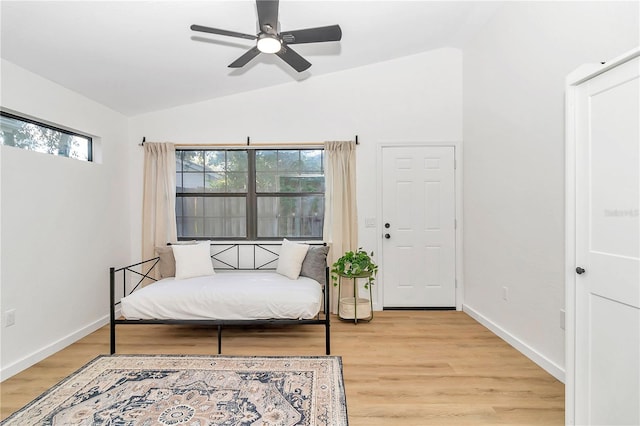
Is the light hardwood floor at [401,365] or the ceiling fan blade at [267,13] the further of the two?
the light hardwood floor at [401,365]

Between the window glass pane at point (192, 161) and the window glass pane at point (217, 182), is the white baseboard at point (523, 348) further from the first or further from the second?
the window glass pane at point (192, 161)

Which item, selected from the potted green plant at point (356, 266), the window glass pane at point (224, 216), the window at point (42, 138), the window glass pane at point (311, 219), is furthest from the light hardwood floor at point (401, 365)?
the window at point (42, 138)

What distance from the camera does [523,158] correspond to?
9.06 ft

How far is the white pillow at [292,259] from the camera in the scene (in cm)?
344

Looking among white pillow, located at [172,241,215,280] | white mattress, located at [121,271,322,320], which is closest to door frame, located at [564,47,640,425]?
white mattress, located at [121,271,322,320]

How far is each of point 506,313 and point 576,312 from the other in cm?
150

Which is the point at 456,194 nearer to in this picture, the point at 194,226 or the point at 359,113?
the point at 359,113

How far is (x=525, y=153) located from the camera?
2.74m

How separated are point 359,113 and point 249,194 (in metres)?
1.70

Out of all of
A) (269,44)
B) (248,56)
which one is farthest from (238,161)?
(269,44)

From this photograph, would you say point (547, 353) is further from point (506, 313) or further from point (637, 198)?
point (637, 198)

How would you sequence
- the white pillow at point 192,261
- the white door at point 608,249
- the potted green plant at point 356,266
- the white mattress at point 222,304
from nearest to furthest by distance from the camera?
Result: the white door at point 608,249, the white mattress at point 222,304, the white pillow at point 192,261, the potted green plant at point 356,266

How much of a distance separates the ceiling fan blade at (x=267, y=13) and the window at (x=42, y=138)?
7.29 ft

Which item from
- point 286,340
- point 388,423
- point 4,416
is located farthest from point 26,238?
point 388,423
